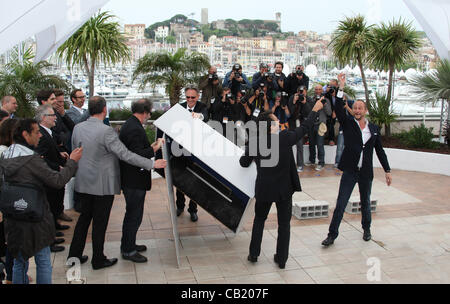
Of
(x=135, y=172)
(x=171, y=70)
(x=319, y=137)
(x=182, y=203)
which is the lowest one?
(x=182, y=203)

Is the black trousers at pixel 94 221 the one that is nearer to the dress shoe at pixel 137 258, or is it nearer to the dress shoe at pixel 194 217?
the dress shoe at pixel 137 258

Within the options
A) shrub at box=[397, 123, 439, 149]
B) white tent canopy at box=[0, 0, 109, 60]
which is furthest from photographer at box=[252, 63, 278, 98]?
shrub at box=[397, 123, 439, 149]

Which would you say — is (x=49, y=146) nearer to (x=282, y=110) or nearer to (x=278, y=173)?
(x=278, y=173)

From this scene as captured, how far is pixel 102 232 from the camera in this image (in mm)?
4102

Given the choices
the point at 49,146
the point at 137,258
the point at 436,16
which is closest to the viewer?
the point at 137,258

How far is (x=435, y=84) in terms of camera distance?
28.4 feet

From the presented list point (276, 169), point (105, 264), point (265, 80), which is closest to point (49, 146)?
point (105, 264)

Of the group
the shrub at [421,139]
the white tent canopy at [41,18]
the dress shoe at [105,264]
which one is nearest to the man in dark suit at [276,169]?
the dress shoe at [105,264]

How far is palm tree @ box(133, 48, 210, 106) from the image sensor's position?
9188 millimetres

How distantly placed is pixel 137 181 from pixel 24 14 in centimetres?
272

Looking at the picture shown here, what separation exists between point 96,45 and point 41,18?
9.86 feet

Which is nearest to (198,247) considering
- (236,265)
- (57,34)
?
(236,265)
